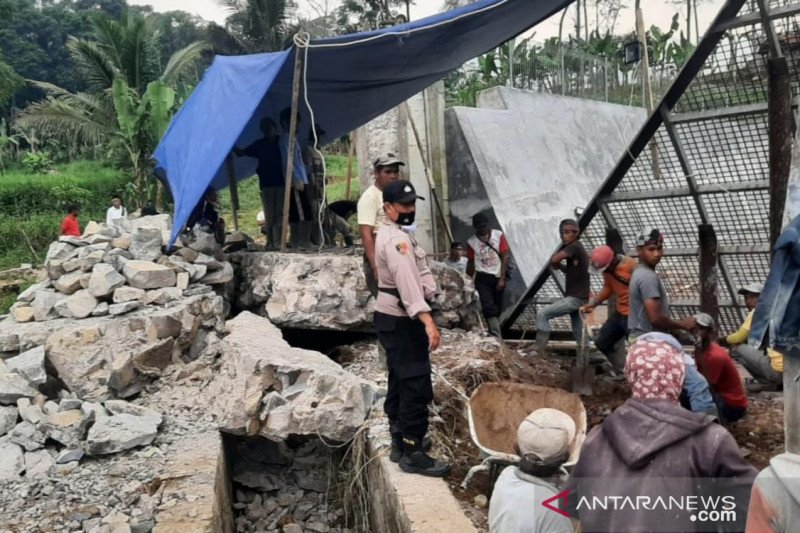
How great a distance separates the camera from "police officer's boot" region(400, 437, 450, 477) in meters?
3.47

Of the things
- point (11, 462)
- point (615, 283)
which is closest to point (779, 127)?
point (615, 283)

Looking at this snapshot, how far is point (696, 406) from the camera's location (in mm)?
3875

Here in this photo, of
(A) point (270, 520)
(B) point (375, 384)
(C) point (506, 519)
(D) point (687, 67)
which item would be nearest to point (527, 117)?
(D) point (687, 67)

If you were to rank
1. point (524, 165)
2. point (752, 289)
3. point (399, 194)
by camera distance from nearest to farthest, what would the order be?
point (399, 194) → point (752, 289) → point (524, 165)

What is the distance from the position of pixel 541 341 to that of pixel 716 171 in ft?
6.80

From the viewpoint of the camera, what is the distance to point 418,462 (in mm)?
3502

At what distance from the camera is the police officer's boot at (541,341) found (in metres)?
6.12

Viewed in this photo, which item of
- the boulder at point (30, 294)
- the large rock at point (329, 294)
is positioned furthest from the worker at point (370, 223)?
the boulder at point (30, 294)

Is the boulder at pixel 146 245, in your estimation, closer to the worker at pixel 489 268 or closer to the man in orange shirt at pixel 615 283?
the worker at pixel 489 268

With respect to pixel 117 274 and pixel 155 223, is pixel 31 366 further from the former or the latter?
pixel 155 223

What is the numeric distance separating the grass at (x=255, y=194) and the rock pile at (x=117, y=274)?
8538 mm

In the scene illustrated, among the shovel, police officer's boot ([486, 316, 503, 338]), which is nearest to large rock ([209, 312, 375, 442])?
the shovel

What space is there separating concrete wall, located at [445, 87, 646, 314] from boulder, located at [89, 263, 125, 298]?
5566mm

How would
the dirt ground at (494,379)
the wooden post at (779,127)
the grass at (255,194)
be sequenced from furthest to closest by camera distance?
the grass at (255,194)
the wooden post at (779,127)
the dirt ground at (494,379)
